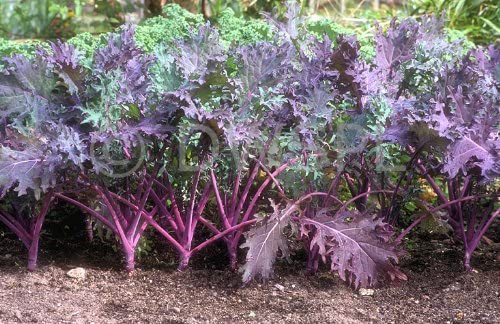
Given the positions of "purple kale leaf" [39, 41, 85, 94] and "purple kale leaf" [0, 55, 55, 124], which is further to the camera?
"purple kale leaf" [0, 55, 55, 124]

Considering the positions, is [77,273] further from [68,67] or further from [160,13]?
[160,13]

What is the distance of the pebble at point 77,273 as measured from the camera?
2742 millimetres

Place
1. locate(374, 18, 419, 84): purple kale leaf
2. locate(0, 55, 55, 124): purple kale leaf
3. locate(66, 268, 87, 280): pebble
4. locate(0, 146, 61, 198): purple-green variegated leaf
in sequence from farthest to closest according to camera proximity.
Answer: locate(374, 18, 419, 84): purple kale leaf
locate(66, 268, 87, 280): pebble
locate(0, 55, 55, 124): purple kale leaf
locate(0, 146, 61, 198): purple-green variegated leaf

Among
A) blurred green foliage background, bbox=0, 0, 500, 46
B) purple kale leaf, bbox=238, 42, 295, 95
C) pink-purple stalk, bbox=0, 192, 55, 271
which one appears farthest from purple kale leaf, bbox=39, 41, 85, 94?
blurred green foliage background, bbox=0, 0, 500, 46

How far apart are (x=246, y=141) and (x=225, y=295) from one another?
57 cm

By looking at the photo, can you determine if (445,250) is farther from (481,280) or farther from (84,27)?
(84,27)

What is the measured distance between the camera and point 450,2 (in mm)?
6160

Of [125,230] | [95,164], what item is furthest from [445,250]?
[95,164]

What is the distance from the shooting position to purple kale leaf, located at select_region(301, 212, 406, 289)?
2.54m

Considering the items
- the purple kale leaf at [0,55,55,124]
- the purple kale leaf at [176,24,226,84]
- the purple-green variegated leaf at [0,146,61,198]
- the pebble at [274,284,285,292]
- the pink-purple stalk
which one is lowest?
the pebble at [274,284,285,292]

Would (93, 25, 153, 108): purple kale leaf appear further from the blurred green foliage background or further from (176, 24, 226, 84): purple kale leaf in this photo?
the blurred green foliage background

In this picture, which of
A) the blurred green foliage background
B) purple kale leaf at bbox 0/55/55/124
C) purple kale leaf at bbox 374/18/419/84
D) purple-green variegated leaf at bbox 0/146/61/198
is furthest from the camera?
the blurred green foliage background

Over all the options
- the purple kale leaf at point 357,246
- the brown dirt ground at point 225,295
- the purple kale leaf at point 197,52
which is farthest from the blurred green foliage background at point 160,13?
the purple kale leaf at point 357,246

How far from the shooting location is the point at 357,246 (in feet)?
8.42
